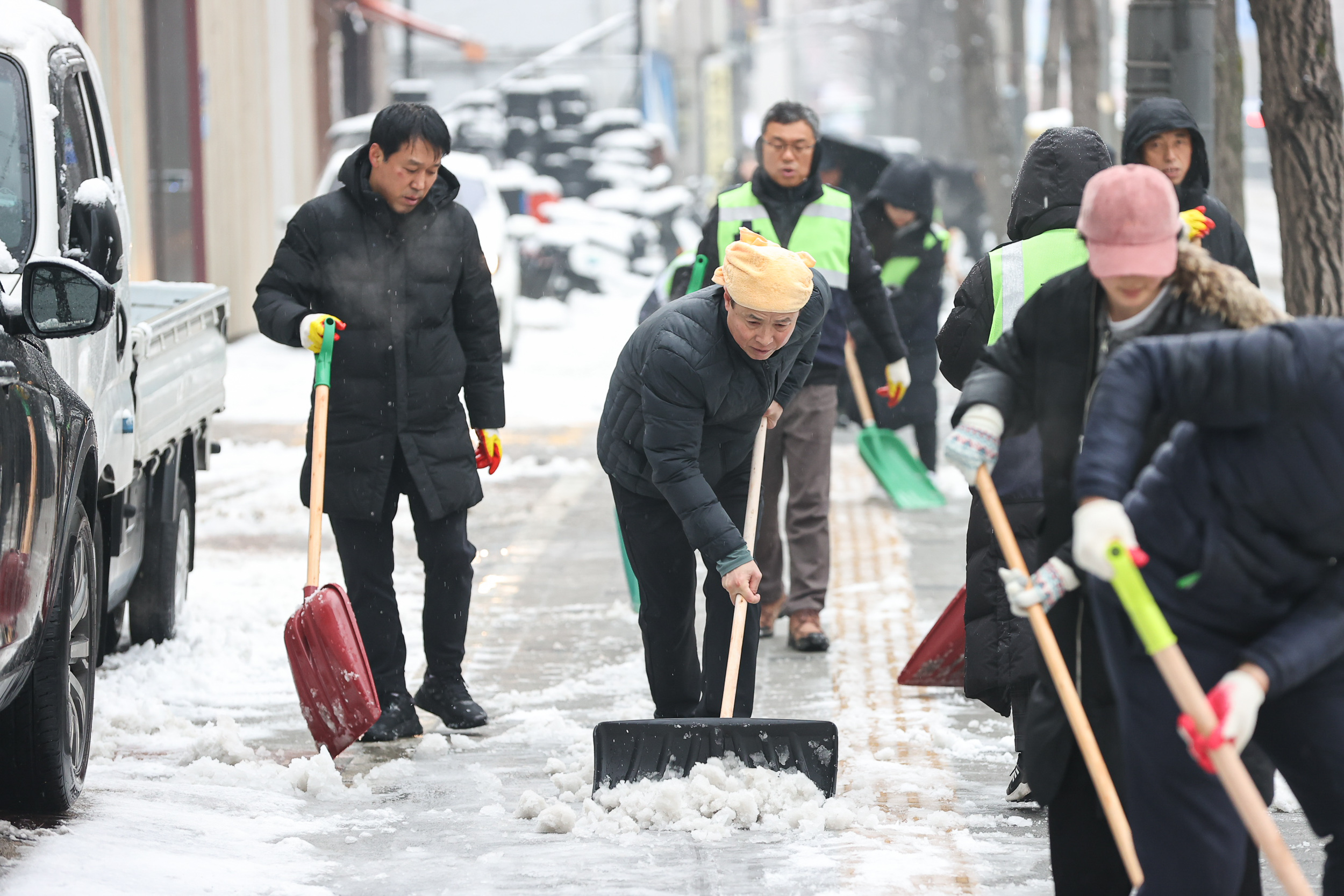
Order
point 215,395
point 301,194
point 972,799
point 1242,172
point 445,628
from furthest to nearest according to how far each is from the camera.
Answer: point 301,194
point 1242,172
point 215,395
point 445,628
point 972,799

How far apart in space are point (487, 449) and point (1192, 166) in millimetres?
2363

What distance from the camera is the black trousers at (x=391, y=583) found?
19.0 feet

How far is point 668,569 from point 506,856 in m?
1.01

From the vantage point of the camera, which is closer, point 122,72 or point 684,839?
point 684,839

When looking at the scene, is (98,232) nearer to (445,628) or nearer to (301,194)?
(445,628)

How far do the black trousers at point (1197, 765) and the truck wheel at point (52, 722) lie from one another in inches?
102

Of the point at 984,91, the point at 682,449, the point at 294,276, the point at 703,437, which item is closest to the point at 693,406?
the point at 682,449

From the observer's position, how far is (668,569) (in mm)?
5195

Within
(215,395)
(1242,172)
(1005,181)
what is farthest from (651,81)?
(215,395)

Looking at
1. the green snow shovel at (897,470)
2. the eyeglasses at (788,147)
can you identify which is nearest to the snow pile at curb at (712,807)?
the eyeglasses at (788,147)

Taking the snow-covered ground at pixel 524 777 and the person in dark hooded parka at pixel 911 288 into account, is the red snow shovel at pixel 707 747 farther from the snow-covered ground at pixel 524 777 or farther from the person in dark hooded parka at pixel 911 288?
the person in dark hooded parka at pixel 911 288

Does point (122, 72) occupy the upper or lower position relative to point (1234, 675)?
upper

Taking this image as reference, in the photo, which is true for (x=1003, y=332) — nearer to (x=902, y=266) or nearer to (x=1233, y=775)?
(x=1233, y=775)

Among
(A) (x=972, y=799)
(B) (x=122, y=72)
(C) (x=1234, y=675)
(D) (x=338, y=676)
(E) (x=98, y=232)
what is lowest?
(A) (x=972, y=799)
